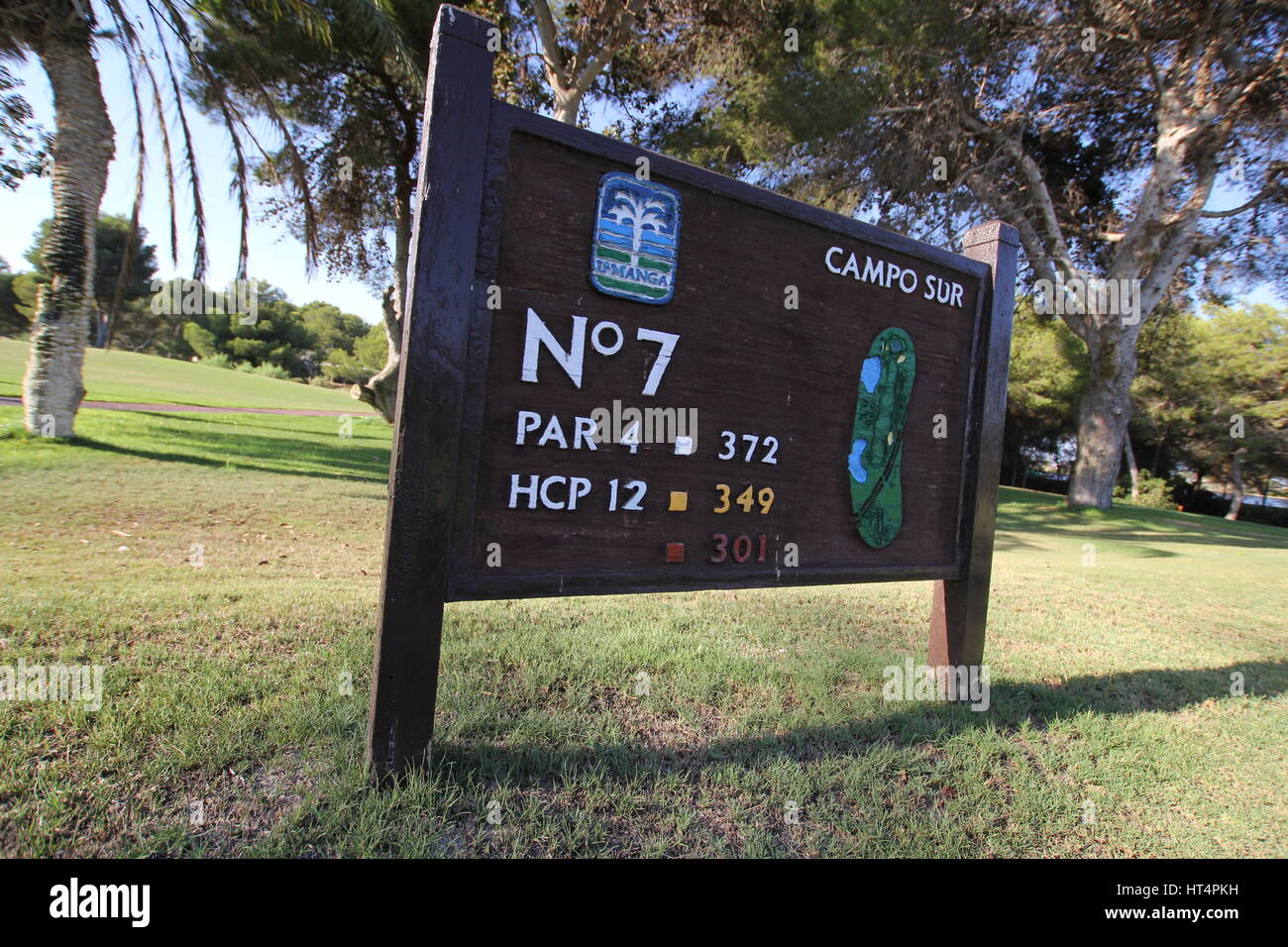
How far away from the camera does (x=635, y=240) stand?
269cm

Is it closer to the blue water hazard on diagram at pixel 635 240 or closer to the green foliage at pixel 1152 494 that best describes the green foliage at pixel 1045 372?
the green foliage at pixel 1152 494

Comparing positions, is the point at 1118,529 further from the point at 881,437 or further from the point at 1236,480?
the point at 1236,480

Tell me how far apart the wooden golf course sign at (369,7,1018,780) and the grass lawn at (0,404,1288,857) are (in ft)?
1.57

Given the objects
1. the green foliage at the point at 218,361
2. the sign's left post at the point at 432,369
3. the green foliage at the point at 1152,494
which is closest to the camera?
the sign's left post at the point at 432,369

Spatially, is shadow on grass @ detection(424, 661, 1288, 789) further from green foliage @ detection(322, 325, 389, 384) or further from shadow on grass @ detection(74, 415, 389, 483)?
green foliage @ detection(322, 325, 389, 384)

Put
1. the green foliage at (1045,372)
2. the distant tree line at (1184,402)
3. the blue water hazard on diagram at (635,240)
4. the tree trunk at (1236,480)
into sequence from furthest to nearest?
1. the tree trunk at (1236,480)
2. the green foliage at (1045,372)
3. the distant tree line at (1184,402)
4. the blue water hazard on diagram at (635,240)

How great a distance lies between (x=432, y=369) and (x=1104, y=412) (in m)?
19.9

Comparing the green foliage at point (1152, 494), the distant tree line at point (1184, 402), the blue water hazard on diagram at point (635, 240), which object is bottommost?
the green foliage at point (1152, 494)

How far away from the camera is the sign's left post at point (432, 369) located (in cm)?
227

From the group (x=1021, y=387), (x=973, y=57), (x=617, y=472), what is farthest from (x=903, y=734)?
(x=1021, y=387)

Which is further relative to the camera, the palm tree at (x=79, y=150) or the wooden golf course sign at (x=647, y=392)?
the palm tree at (x=79, y=150)

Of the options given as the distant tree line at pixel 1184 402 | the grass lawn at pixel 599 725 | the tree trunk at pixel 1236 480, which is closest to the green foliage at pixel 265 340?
the distant tree line at pixel 1184 402

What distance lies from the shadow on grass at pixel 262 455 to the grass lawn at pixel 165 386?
19.8 feet

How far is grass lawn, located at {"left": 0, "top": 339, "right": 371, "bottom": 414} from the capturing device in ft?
68.1
